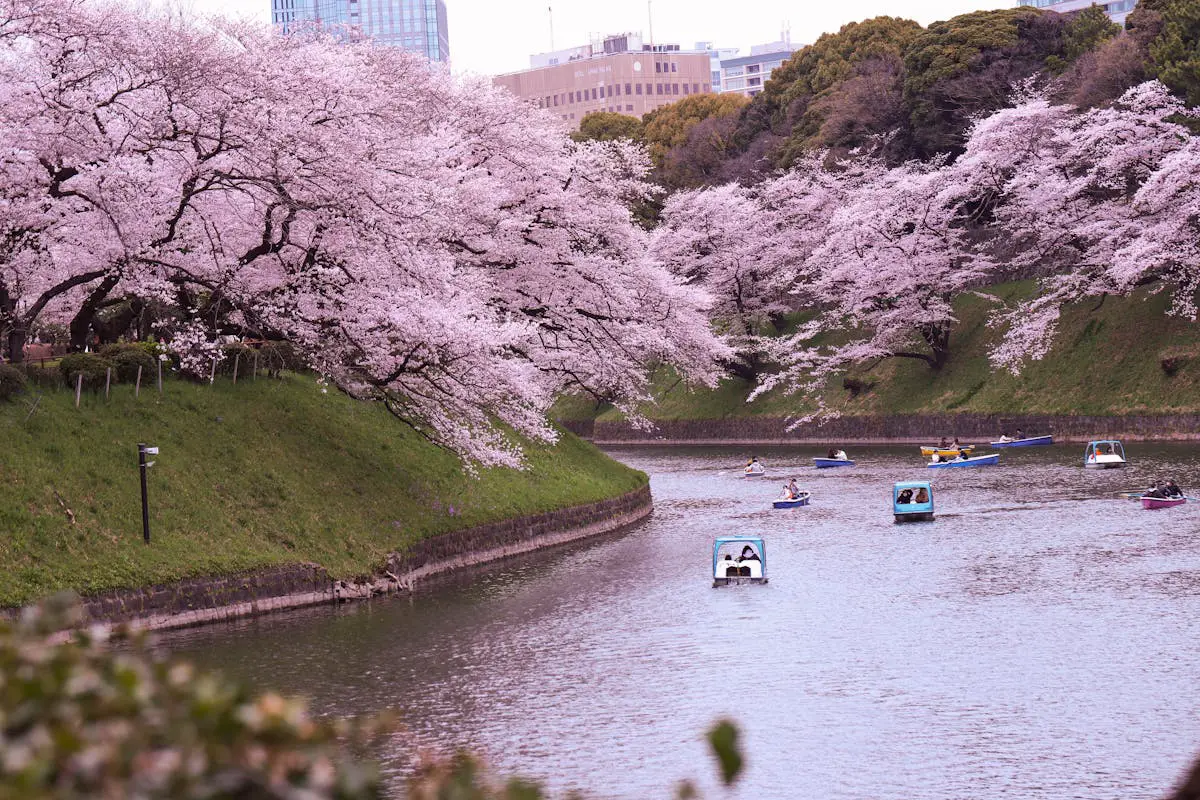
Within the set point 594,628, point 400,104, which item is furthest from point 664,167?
point 594,628

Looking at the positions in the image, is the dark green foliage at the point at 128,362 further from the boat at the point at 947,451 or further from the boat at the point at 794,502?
the boat at the point at 947,451

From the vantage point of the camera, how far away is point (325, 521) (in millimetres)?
31766

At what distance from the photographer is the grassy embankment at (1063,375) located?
5903cm

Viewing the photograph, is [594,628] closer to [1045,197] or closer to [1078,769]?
[1078,769]

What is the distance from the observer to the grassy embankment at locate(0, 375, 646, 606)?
25422mm

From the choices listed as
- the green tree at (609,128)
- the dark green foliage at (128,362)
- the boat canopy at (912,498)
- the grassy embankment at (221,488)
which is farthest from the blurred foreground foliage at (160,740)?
the green tree at (609,128)

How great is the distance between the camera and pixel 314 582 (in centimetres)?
2936

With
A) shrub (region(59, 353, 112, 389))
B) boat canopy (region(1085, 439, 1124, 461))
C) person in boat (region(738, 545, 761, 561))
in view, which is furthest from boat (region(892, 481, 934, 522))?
shrub (region(59, 353, 112, 389))

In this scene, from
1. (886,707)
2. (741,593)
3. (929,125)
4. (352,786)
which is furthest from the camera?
(929,125)

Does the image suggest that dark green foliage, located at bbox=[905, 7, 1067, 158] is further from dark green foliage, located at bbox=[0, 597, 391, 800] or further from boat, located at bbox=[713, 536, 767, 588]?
dark green foliage, located at bbox=[0, 597, 391, 800]

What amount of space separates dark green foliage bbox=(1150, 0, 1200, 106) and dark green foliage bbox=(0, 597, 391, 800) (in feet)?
211

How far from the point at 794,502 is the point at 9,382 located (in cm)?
2584

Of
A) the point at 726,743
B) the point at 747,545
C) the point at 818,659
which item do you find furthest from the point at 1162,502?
the point at 726,743

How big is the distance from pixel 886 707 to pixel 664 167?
85324 millimetres
